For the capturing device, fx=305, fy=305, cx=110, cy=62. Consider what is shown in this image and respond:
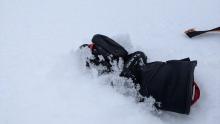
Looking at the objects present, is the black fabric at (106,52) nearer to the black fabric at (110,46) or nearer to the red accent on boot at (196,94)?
the black fabric at (110,46)

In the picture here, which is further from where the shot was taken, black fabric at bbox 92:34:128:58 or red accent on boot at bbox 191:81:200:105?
black fabric at bbox 92:34:128:58

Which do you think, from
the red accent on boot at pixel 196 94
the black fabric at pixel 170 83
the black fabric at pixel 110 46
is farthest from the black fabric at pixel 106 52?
the red accent on boot at pixel 196 94

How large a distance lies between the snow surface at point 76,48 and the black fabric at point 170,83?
7 cm

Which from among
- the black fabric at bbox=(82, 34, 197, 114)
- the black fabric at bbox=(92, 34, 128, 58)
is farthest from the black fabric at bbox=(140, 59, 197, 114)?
the black fabric at bbox=(92, 34, 128, 58)

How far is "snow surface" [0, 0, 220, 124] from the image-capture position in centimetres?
118

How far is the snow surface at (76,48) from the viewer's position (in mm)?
1184

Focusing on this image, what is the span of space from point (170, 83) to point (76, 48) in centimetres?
56

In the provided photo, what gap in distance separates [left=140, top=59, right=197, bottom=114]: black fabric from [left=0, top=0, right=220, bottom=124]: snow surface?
66 mm

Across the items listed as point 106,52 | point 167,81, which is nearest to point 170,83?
point 167,81

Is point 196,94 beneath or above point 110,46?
beneath

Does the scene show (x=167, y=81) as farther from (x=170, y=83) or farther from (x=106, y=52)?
(x=106, y=52)

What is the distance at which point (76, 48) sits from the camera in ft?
4.98

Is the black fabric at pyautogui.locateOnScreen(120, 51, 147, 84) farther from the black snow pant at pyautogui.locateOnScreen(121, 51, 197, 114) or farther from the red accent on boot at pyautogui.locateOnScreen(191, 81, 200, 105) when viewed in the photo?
the red accent on boot at pyautogui.locateOnScreen(191, 81, 200, 105)

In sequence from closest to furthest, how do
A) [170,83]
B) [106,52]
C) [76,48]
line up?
[170,83] → [106,52] → [76,48]
